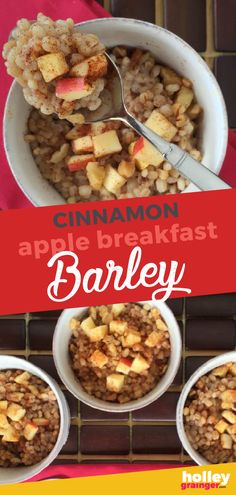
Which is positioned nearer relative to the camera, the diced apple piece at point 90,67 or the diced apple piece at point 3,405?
the diced apple piece at point 90,67

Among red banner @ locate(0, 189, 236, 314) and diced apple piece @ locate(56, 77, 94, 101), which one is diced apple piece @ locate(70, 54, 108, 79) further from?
red banner @ locate(0, 189, 236, 314)

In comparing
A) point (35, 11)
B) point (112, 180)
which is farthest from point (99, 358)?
point (35, 11)

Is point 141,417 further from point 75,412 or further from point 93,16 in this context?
point 93,16

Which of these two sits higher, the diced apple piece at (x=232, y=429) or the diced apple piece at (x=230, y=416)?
the diced apple piece at (x=230, y=416)

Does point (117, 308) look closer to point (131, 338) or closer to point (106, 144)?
point (131, 338)

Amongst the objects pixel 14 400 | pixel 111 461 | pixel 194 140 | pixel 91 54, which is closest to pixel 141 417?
pixel 111 461

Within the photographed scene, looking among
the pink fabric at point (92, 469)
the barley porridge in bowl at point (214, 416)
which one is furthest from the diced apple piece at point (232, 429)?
the pink fabric at point (92, 469)

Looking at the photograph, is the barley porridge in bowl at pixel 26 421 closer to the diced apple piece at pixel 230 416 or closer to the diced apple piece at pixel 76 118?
the diced apple piece at pixel 230 416
